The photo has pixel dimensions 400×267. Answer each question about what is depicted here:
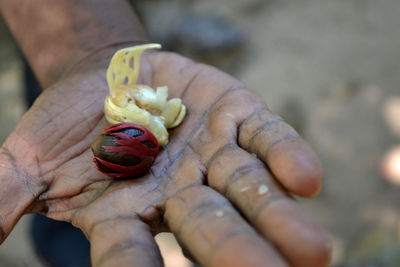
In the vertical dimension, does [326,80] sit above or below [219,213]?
below

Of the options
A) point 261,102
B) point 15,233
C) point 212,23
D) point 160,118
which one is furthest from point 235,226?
point 212,23

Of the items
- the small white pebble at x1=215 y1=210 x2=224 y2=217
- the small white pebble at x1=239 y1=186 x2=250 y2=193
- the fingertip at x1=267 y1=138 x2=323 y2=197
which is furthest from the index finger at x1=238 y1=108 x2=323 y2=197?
the small white pebble at x1=215 y1=210 x2=224 y2=217

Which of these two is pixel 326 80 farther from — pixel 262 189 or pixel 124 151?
pixel 262 189

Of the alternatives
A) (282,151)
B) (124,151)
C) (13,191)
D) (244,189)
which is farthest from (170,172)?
(13,191)

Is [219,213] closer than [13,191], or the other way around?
[219,213]

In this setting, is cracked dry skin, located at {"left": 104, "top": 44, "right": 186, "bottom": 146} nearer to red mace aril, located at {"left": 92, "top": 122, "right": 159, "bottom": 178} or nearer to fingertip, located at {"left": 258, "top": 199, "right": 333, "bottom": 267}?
red mace aril, located at {"left": 92, "top": 122, "right": 159, "bottom": 178}

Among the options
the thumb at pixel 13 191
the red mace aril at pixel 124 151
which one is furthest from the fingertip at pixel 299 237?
the thumb at pixel 13 191
